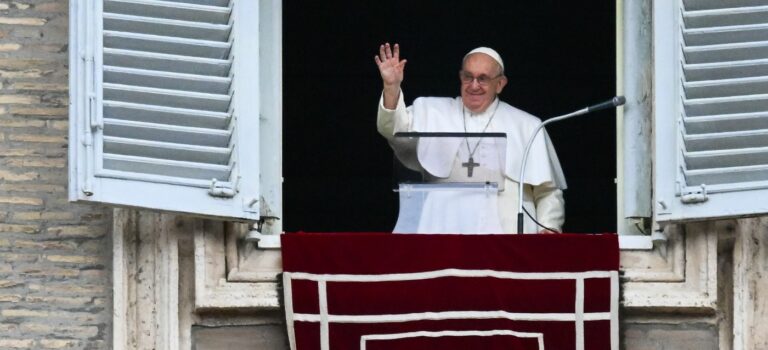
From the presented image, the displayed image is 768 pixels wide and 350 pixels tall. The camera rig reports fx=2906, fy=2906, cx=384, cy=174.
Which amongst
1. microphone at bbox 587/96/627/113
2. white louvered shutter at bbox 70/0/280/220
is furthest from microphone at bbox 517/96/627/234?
white louvered shutter at bbox 70/0/280/220

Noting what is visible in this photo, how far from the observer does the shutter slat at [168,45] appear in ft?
32.1

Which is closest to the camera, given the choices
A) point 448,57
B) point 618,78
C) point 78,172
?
point 78,172

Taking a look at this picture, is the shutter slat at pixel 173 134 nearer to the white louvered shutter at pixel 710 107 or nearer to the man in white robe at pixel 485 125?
the man in white robe at pixel 485 125

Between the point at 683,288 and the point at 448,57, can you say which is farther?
the point at 448,57

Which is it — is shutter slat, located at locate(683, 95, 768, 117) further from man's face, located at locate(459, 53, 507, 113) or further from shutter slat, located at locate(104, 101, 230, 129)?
shutter slat, located at locate(104, 101, 230, 129)

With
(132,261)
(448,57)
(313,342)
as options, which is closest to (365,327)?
(313,342)

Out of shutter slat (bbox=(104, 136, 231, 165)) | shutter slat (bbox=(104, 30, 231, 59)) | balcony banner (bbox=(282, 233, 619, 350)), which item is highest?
shutter slat (bbox=(104, 30, 231, 59))

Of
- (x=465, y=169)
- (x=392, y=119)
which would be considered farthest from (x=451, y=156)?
(x=392, y=119)

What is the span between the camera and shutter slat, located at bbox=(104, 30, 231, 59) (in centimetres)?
978

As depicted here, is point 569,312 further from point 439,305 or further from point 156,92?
point 156,92

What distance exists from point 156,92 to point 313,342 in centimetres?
100

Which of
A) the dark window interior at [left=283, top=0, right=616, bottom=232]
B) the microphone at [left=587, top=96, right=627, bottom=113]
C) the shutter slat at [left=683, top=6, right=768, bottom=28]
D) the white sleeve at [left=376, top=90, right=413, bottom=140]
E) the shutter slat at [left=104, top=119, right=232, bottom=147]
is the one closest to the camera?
the shutter slat at [left=104, top=119, right=232, bottom=147]

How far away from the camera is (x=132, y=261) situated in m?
9.88

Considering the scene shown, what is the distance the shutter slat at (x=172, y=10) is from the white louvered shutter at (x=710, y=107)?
59.0 inches
